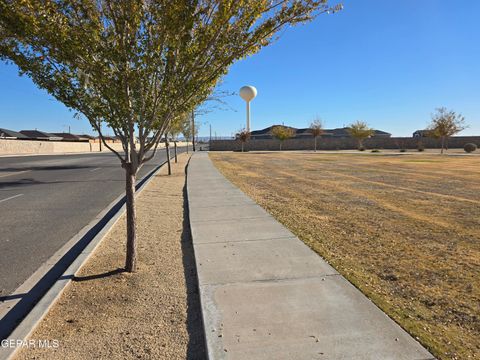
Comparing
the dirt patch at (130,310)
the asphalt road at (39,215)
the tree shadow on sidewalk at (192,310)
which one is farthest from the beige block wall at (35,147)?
the tree shadow on sidewalk at (192,310)

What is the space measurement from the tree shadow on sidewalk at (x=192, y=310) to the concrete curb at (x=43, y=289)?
148 cm

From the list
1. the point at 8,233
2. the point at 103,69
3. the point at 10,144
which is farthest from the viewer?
the point at 10,144

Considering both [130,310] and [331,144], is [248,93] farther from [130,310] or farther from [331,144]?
[130,310]

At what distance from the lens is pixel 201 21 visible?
471cm

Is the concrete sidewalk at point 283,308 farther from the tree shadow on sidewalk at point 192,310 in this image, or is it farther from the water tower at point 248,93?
the water tower at point 248,93

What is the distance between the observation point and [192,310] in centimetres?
420

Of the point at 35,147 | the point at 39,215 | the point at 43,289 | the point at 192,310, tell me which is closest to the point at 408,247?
the point at 192,310

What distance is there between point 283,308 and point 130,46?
334 cm

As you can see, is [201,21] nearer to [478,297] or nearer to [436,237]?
[478,297]

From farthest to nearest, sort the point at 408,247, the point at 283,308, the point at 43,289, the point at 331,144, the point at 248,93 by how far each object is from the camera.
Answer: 1. the point at 248,93
2. the point at 331,144
3. the point at 408,247
4. the point at 43,289
5. the point at 283,308

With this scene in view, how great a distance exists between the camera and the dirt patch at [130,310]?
11.3 feet

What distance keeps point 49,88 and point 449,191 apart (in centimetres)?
1312

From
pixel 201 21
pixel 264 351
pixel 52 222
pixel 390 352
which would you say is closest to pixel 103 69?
pixel 201 21

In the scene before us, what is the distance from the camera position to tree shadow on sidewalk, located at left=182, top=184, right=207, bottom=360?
342 cm
